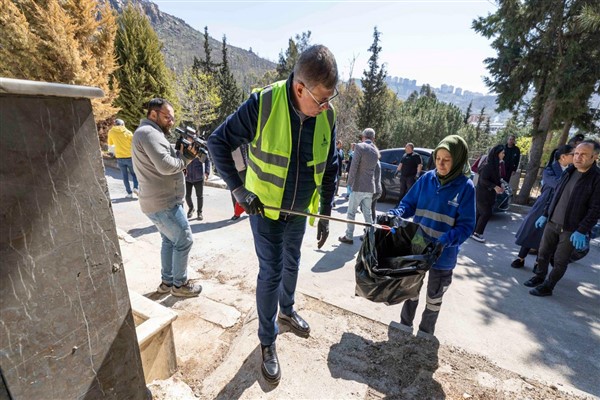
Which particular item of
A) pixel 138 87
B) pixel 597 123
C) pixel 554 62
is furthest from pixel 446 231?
pixel 138 87

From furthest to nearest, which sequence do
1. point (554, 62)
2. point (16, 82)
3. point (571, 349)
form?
1. point (554, 62)
2. point (571, 349)
3. point (16, 82)

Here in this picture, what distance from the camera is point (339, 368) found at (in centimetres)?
205

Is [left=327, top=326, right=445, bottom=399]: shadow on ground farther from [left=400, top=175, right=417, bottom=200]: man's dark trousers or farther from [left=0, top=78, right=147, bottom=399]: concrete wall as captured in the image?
[left=400, top=175, right=417, bottom=200]: man's dark trousers

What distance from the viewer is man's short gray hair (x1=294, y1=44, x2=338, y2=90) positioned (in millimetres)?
1619

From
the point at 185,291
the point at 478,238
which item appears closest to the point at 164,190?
the point at 185,291

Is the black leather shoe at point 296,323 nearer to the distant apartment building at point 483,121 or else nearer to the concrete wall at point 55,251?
the concrete wall at point 55,251

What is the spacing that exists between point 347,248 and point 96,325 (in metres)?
4.01

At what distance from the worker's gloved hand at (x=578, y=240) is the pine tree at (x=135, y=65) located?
1716 centimetres

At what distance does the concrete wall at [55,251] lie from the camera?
85cm

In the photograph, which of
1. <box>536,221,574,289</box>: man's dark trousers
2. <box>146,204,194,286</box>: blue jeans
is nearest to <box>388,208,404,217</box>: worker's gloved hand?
<box>146,204,194,286</box>: blue jeans

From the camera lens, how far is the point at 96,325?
1132mm

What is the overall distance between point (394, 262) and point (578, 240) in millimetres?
2565

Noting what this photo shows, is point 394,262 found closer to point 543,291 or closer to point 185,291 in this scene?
point 185,291

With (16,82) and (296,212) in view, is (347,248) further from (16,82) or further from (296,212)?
(16,82)
